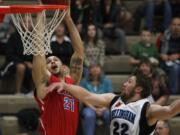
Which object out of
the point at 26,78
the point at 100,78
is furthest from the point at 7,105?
the point at 100,78

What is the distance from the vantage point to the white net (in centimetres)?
690

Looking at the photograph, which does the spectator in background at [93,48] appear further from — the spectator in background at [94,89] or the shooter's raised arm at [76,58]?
the shooter's raised arm at [76,58]

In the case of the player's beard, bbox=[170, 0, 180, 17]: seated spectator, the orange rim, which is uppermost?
the orange rim

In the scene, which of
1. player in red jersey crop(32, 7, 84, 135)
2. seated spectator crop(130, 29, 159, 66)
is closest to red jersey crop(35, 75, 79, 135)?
player in red jersey crop(32, 7, 84, 135)

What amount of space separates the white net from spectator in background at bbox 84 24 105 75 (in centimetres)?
360

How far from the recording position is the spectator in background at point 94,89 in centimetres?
984

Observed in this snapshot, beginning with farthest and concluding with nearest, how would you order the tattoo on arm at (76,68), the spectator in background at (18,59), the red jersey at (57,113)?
1. the spectator in background at (18,59)
2. the tattoo on arm at (76,68)
3. the red jersey at (57,113)

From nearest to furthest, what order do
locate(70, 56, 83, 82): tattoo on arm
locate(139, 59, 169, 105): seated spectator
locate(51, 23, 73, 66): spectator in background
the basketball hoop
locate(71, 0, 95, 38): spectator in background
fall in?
the basketball hoop, locate(70, 56, 83, 82): tattoo on arm, locate(139, 59, 169, 105): seated spectator, locate(51, 23, 73, 66): spectator in background, locate(71, 0, 95, 38): spectator in background

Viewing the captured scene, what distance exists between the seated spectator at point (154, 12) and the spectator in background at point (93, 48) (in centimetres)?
153

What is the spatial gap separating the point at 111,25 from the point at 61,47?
1546 millimetres

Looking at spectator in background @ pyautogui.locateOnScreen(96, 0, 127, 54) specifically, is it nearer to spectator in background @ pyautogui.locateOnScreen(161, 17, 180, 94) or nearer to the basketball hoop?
spectator in background @ pyautogui.locateOnScreen(161, 17, 180, 94)

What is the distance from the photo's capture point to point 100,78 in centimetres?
1020

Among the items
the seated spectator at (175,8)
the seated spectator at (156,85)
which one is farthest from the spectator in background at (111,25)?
the seated spectator at (156,85)

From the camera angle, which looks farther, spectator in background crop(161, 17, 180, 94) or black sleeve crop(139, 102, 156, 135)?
spectator in background crop(161, 17, 180, 94)
